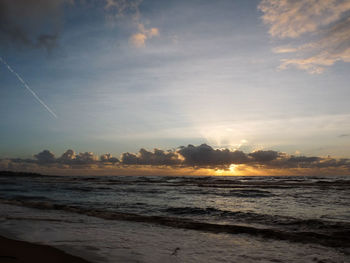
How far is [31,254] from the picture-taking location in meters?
6.15

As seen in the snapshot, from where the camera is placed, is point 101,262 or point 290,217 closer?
point 101,262

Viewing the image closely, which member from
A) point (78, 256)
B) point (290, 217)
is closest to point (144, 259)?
point (78, 256)

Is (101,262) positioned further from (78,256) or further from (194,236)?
(194,236)

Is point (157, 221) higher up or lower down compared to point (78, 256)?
lower down

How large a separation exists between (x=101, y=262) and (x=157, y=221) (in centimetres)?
684

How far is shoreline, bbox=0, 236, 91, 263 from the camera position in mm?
5711

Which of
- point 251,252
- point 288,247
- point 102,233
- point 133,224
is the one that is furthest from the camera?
point 133,224

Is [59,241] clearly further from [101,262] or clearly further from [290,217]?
[290,217]

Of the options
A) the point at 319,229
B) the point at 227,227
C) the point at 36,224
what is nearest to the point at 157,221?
the point at 227,227

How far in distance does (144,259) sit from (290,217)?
9.91 metres

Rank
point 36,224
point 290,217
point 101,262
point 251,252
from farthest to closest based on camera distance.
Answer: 1. point 290,217
2. point 36,224
3. point 251,252
4. point 101,262

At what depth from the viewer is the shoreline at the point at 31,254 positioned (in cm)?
571

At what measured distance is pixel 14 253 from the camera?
615cm

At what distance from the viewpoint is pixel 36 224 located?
10.6 meters
